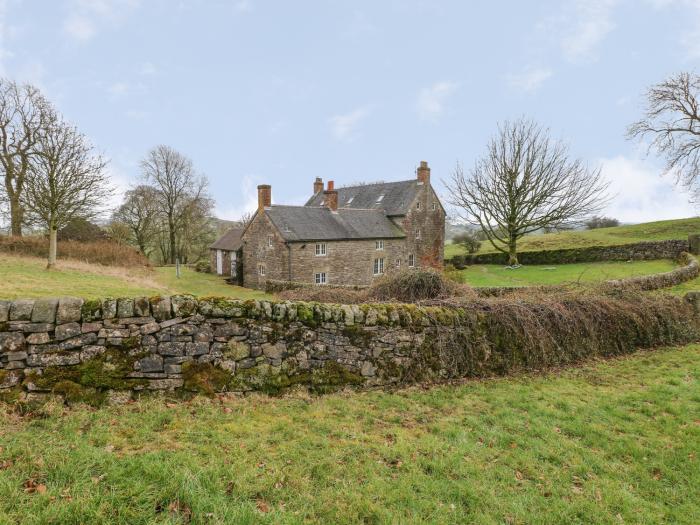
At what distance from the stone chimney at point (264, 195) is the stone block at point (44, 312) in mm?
29006

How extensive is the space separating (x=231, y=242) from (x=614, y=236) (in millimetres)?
45998

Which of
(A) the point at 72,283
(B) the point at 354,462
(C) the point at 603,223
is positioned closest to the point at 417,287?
(B) the point at 354,462

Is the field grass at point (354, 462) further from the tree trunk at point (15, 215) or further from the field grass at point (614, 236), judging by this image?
the field grass at point (614, 236)

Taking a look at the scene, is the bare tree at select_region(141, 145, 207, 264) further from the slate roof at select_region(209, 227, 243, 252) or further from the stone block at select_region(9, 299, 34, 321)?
the stone block at select_region(9, 299, 34, 321)

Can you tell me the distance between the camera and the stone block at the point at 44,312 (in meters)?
5.98

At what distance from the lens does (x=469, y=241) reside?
162ft

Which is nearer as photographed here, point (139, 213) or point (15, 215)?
point (15, 215)

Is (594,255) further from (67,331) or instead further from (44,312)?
(44,312)

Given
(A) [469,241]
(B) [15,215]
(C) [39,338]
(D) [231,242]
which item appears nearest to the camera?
(C) [39,338]

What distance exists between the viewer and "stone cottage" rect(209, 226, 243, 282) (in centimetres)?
3862

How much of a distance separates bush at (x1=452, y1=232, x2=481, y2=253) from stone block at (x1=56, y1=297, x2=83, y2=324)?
46.4 m

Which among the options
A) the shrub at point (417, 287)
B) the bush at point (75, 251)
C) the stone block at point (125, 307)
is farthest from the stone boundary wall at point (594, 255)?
the stone block at point (125, 307)

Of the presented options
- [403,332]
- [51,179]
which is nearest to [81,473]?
[403,332]

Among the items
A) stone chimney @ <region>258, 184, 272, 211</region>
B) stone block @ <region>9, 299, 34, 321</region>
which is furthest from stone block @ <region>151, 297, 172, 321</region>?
stone chimney @ <region>258, 184, 272, 211</region>
